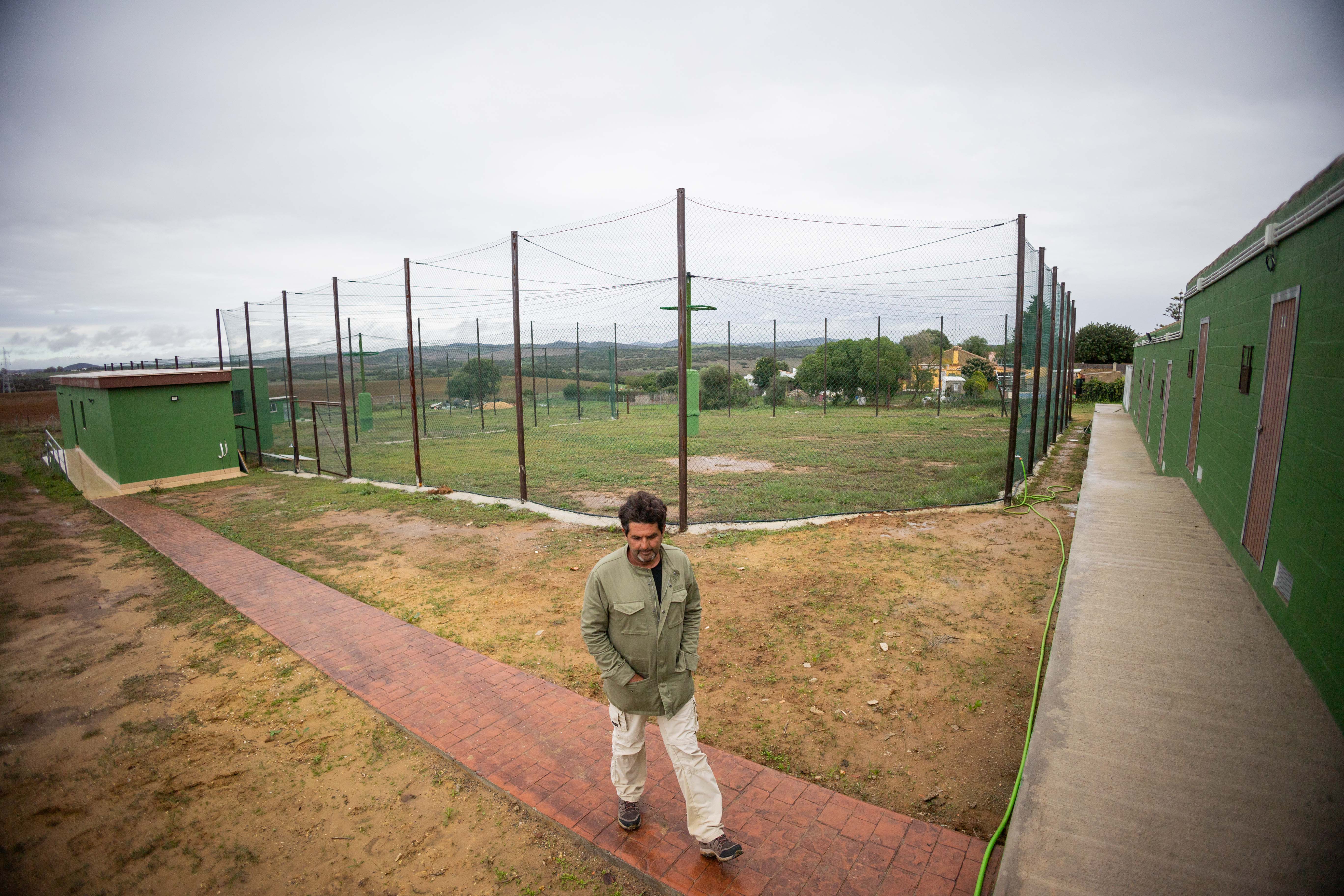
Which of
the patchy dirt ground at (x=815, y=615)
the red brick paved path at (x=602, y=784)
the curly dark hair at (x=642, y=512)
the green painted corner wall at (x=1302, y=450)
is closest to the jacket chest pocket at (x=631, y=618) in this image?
the curly dark hair at (x=642, y=512)

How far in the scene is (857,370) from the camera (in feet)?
80.7

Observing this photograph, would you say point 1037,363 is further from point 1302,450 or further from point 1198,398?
point 1302,450

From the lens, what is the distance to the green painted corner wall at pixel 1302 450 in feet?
9.52

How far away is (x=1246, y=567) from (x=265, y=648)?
687 centimetres

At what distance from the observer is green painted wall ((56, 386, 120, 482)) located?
11086 mm

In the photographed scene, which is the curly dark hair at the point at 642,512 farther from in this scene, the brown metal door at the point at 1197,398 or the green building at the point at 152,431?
the green building at the point at 152,431

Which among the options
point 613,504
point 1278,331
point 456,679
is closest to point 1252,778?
point 1278,331

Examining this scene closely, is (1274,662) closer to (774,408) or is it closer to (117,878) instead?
(117,878)

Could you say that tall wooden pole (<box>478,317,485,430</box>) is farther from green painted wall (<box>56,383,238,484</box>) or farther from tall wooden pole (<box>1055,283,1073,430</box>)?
tall wooden pole (<box>1055,283,1073,430</box>)

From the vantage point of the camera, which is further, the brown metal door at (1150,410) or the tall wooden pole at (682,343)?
the brown metal door at (1150,410)

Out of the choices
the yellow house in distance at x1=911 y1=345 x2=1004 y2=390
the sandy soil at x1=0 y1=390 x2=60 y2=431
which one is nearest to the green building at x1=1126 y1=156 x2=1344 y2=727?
the yellow house in distance at x1=911 y1=345 x2=1004 y2=390

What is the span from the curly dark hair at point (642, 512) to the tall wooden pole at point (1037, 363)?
8635 millimetres

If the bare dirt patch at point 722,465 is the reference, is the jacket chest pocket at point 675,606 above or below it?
above

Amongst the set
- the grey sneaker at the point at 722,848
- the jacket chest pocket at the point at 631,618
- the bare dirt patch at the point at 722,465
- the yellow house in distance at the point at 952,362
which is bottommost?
the grey sneaker at the point at 722,848
